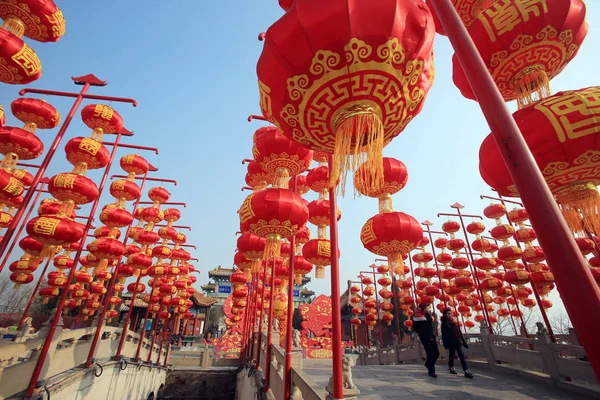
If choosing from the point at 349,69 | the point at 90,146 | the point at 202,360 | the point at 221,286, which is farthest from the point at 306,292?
the point at 349,69

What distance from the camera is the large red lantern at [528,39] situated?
92.3 inches

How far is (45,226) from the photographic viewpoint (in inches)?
209

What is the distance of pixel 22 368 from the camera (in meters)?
5.71

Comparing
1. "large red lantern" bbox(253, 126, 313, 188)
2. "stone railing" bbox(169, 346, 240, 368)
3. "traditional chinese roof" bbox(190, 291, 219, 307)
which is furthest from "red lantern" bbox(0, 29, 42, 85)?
"traditional chinese roof" bbox(190, 291, 219, 307)

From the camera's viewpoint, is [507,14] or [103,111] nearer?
[507,14]

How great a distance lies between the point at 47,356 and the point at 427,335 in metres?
8.71

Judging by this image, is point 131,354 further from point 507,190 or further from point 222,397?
point 507,190

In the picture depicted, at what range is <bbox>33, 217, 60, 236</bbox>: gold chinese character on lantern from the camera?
207 inches

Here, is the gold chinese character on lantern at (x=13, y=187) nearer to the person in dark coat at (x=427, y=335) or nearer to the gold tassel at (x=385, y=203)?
the gold tassel at (x=385, y=203)

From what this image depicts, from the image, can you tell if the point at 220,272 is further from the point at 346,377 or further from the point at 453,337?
the point at 346,377

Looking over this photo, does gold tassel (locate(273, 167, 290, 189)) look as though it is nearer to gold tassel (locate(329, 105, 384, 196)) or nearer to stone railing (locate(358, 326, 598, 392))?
gold tassel (locate(329, 105, 384, 196))

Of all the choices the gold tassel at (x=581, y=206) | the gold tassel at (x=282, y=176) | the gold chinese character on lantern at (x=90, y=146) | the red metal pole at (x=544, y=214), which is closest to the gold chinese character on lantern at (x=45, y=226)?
the gold chinese character on lantern at (x=90, y=146)

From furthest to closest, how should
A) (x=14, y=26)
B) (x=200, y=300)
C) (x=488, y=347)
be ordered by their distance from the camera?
(x=200, y=300)
(x=488, y=347)
(x=14, y=26)

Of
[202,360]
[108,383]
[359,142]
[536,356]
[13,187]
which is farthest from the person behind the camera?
[202,360]
